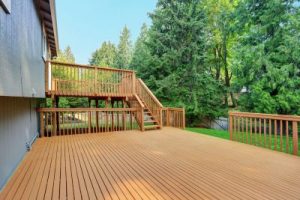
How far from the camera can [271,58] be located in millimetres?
9695

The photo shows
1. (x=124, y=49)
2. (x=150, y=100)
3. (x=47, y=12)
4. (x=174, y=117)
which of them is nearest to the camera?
(x=47, y=12)

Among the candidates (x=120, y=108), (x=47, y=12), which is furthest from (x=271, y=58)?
(x=47, y=12)

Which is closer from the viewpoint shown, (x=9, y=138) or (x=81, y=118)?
(x=9, y=138)

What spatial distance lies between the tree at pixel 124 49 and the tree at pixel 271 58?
17.1m

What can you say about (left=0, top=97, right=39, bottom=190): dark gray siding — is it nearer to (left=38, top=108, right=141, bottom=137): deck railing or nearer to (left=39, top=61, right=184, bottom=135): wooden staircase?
(left=38, top=108, right=141, bottom=137): deck railing

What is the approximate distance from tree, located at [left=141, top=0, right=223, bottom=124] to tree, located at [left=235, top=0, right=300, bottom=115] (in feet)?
6.73

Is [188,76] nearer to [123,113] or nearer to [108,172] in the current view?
[123,113]

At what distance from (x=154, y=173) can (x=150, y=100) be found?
5.71 metres

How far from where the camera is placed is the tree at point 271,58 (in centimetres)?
889

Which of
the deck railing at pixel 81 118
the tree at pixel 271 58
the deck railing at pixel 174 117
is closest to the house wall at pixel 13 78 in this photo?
the deck railing at pixel 81 118

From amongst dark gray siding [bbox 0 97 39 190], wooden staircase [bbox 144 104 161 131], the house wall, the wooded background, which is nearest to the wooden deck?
dark gray siding [bbox 0 97 39 190]

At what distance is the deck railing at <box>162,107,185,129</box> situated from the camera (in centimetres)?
857

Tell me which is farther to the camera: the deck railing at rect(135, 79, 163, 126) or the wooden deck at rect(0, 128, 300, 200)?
the deck railing at rect(135, 79, 163, 126)

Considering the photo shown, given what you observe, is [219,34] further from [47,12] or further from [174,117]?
[47,12]
